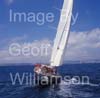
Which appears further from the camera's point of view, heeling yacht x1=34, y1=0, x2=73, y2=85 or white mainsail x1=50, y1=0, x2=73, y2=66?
white mainsail x1=50, y1=0, x2=73, y2=66

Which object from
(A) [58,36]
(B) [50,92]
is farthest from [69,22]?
(B) [50,92]

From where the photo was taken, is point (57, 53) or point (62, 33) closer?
point (57, 53)

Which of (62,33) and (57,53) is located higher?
(62,33)

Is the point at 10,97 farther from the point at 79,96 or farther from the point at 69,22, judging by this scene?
the point at 69,22

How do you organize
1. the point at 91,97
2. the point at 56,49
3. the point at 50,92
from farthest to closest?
the point at 56,49 → the point at 50,92 → the point at 91,97

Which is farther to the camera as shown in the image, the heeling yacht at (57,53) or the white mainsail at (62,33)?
the white mainsail at (62,33)
